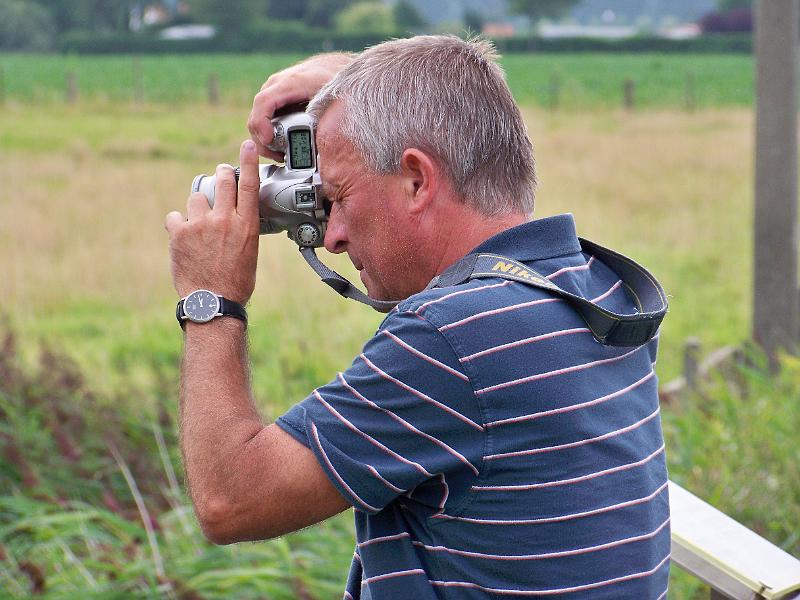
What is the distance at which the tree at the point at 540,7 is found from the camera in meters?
55.1

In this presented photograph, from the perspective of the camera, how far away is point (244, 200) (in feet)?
6.12

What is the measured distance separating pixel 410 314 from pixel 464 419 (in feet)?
0.53

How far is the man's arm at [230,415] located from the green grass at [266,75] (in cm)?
2262

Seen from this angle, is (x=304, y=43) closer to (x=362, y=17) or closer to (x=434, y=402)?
(x=362, y=17)

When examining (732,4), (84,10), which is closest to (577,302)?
(84,10)

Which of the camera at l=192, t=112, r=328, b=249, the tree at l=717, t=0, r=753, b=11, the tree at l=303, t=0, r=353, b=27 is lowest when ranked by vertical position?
the tree at l=717, t=0, r=753, b=11

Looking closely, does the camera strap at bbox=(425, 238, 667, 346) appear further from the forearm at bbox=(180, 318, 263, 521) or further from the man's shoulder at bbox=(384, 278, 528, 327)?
the forearm at bbox=(180, 318, 263, 521)

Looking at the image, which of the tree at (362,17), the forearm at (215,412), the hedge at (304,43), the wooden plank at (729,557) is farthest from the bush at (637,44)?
the forearm at (215,412)

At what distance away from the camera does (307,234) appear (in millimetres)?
1944

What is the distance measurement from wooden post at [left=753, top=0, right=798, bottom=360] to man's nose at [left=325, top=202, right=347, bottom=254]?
137 inches

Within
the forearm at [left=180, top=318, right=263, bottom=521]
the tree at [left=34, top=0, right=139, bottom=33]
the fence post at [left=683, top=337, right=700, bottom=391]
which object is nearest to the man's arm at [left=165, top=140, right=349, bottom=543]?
the forearm at [left=180, top=318, right=263, bottom=521]

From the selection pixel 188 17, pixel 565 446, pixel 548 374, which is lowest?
pixel 188 17

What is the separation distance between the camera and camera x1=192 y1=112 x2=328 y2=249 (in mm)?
1874

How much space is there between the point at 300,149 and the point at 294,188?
0.07 m
